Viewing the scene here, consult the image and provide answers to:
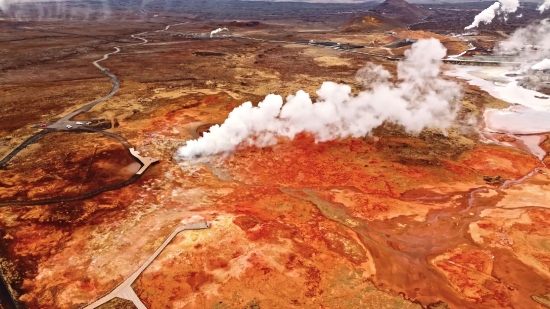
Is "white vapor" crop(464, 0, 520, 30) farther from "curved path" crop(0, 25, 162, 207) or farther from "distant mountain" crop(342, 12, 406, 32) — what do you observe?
"curved path" crop(0, 25, 162, 207)

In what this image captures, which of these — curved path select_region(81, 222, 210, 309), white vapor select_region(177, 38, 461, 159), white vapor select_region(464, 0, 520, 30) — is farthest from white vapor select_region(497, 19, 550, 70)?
curved path select_region(81, 222, 210, 309)

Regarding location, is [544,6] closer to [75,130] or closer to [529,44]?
[529,44]

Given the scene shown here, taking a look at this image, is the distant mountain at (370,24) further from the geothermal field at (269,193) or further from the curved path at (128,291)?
the curved path at (128,291)

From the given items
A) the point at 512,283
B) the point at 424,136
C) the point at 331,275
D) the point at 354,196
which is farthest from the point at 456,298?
the point at 424,136

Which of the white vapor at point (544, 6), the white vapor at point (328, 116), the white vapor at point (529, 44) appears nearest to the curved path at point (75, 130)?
the white vapor at point (328, 116)

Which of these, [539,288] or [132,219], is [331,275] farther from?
[132,219]

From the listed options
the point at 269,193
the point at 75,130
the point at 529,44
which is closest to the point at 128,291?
the point at 269,193
